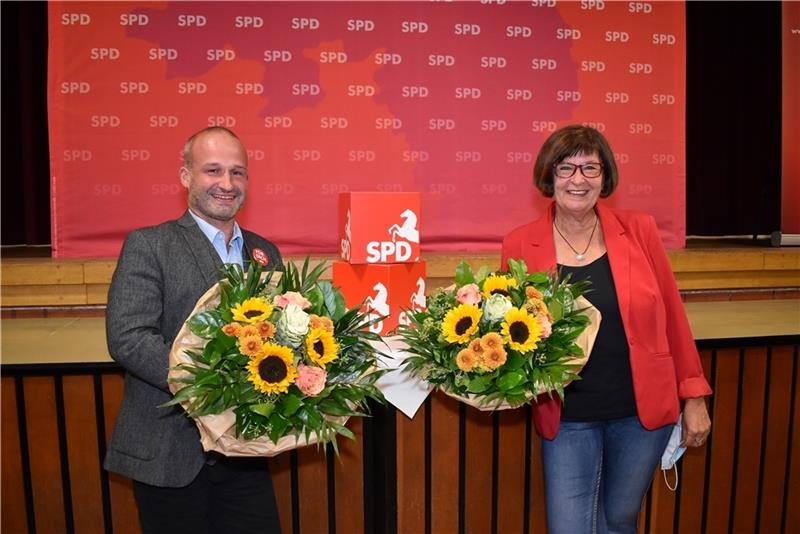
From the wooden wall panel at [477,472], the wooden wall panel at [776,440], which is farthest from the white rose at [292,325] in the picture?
the wooden wall panel at [776,440]

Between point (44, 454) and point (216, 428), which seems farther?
point (44, 454)

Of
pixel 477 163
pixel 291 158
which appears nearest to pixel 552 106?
pixel 477 163

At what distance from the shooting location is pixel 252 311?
3.94ft

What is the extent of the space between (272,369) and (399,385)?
2.03 feet

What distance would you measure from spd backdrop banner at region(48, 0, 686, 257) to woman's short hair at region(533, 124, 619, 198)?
6.71 feet

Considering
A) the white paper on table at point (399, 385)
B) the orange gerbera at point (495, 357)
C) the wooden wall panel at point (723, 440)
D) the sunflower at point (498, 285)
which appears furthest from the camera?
the wooden wall panel at point (723, 440)

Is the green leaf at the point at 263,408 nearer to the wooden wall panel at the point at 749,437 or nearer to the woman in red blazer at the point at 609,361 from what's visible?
the woman in red blazer at the point at 609,361

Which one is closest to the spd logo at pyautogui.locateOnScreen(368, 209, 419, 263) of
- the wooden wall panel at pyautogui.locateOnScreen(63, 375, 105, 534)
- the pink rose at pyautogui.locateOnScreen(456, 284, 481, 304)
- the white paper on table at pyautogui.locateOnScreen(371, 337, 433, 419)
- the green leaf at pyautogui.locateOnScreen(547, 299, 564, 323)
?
the white paper on table at pyautogui.locateOnScreen(371, 337, 433, 419)

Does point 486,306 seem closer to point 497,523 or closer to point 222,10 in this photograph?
point 497,523

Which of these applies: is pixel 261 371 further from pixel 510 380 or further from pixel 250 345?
Result: pixel 510 380

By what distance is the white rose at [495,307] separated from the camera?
1.35 m

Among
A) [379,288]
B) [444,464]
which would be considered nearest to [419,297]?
[379,288]

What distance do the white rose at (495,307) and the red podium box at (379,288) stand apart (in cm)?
59

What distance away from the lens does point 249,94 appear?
11.5 feet
